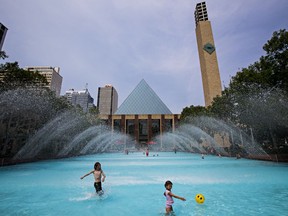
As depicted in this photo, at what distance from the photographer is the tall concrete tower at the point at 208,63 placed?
2196 inches

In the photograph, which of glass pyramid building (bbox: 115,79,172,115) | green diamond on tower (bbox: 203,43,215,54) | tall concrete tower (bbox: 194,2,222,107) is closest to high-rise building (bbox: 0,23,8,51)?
tall concrete tower (bbox: 194,2,222,107)

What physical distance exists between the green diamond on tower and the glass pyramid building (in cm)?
3930

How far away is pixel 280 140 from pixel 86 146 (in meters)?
39.2

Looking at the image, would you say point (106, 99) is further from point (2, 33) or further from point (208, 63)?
point (2, 33)

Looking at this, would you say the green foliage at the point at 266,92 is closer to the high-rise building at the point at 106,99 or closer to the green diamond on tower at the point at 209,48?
the green diamond on tower at the point at 209,48

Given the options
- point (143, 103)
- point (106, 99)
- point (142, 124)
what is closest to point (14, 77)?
point (142, 124)

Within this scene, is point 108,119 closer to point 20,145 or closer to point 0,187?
point 20,145

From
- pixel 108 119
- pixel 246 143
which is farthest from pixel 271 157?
pixel 108 119

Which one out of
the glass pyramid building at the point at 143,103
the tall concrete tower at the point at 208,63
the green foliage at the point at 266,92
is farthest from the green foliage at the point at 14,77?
the glass pyramid building at the point at 143,103

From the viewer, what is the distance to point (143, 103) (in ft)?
314

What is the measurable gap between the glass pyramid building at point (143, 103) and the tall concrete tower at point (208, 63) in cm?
3628

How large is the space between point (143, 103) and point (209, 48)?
44.9 metres

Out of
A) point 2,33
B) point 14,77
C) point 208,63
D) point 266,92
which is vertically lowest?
point 266,92

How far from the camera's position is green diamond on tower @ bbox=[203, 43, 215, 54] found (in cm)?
5956
